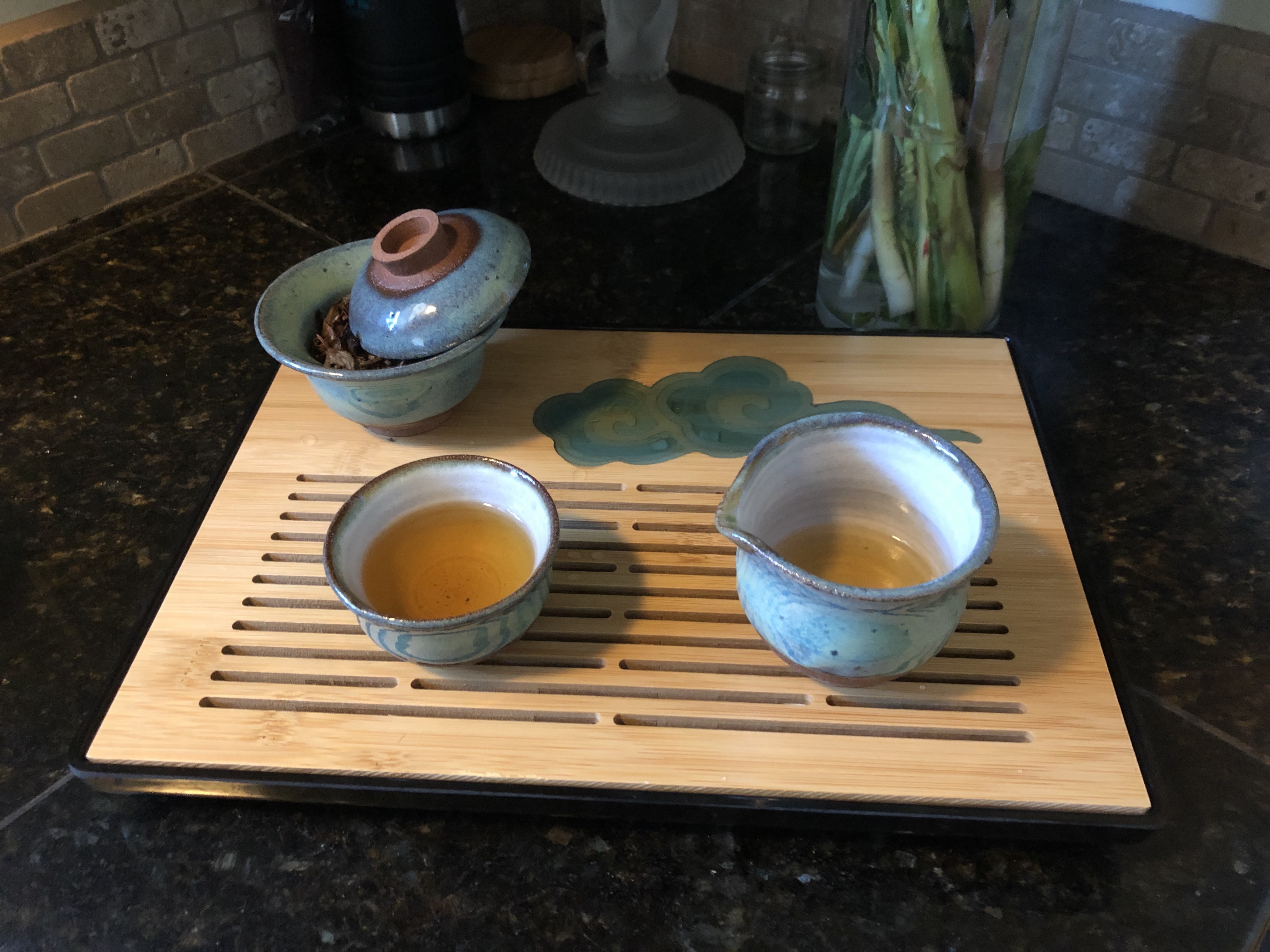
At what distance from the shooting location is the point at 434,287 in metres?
0.62

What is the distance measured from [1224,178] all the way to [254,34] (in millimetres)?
989

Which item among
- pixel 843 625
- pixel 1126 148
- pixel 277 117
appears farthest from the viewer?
pixel 277 117

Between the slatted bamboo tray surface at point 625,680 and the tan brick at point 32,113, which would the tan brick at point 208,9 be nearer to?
the tan brick at point 32,113

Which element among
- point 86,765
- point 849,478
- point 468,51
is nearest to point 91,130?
point 468,51

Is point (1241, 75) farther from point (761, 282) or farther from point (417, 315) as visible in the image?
point (417, 315)

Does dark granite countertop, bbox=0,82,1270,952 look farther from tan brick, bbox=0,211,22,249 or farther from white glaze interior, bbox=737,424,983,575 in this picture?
white glaze interior, bbox=737,424,983,575

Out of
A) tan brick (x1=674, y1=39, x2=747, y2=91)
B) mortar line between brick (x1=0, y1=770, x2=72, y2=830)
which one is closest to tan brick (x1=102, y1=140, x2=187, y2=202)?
tan brick (x1=674, y1=39, x2=747, y2=91)

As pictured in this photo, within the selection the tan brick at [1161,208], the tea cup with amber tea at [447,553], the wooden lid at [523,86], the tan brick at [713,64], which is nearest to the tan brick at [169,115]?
the wooden lid at [523,86]

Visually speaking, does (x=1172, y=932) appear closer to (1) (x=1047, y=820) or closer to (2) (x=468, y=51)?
(1) (x=1047, y=820)

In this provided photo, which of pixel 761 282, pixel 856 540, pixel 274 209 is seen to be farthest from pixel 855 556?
pixel 274 209

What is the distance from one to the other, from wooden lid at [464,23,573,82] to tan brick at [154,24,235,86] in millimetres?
298

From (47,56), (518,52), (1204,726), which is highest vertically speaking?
(47,56)

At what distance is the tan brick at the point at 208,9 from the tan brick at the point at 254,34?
0.04ft

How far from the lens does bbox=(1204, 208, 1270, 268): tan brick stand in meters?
0.85
